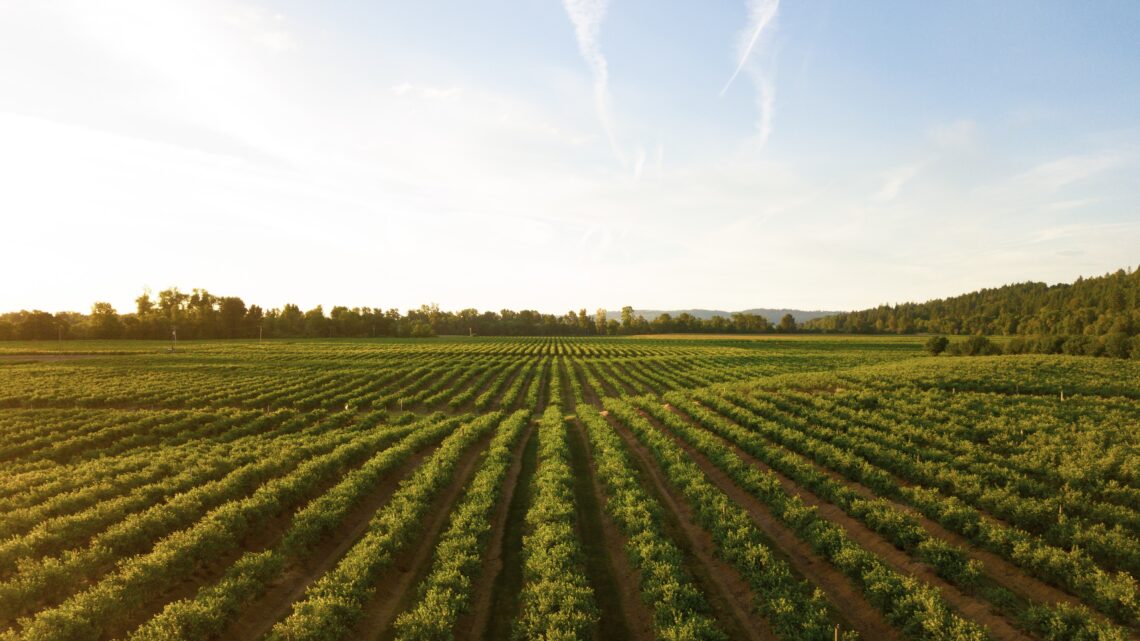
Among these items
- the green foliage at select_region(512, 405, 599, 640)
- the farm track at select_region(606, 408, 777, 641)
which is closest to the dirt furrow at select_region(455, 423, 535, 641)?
the green foliage at select_region(512, 405, 599, 640)

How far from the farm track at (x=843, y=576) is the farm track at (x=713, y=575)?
2.34 meters

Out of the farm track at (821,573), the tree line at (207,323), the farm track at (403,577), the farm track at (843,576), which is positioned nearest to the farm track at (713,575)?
the farm track at (821,573)

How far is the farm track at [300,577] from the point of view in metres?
11.7

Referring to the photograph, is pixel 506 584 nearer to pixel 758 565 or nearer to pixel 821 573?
pixel 758 565

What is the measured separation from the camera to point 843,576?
1361cm

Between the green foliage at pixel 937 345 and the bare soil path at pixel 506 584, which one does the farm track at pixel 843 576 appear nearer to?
the bare soil path at pixel 506 584

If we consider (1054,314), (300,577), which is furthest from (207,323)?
(1054,314)

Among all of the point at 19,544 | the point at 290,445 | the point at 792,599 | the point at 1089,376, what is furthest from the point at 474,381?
the point at 1089,376

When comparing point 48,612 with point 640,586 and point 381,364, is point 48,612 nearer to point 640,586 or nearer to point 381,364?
point 640,586

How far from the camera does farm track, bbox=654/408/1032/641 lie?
11758 millimetres

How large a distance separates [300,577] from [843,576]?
1639 centimetres

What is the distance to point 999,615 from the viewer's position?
1183 centimetres

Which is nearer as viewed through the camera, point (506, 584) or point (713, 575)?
point (506, 584)

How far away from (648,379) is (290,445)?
4463 centimetres
